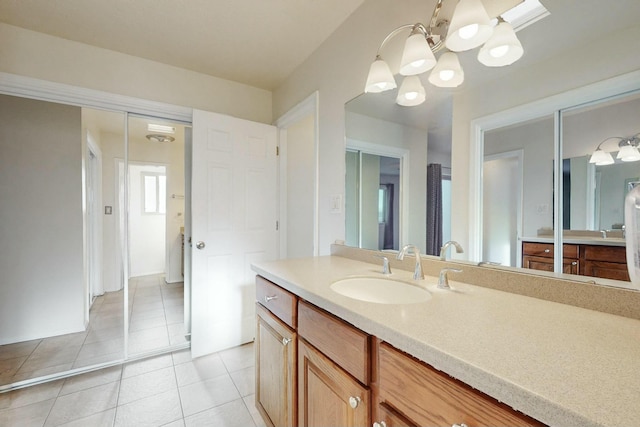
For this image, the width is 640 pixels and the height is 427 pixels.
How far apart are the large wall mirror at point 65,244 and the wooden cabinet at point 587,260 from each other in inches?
98.5

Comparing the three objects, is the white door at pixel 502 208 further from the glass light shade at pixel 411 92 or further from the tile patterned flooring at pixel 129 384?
the tile patterned flooring at pixel 129 384

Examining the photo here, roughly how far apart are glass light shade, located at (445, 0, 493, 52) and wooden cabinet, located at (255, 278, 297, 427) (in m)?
1.16

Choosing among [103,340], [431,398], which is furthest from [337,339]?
[103,340]

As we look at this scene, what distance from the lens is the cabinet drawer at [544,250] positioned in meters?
0.82

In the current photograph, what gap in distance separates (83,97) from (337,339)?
2.32 meters

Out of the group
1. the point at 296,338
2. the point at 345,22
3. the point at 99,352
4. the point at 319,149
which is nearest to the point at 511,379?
the point at 296,338

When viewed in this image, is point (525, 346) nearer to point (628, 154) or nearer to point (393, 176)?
point (628, 154)

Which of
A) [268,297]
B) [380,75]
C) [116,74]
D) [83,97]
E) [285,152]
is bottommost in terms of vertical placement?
[268,297]

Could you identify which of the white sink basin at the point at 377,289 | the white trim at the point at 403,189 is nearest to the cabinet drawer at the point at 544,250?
the white sink basin at the point at 377,289

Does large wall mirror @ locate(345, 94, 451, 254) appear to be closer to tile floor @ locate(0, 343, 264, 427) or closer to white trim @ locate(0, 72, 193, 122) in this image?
tile floor @ locate(0, 343, 264, 427)

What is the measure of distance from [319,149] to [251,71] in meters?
1.01

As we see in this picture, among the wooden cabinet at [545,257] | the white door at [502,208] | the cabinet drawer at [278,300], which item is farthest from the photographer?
the cabinet drawer at [278,300]

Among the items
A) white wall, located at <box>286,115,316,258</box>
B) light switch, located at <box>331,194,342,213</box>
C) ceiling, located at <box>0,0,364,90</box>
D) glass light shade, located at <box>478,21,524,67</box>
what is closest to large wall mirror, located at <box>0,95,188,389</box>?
ceiling, located at <box>0,0,364,90</box>

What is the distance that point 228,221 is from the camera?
88.5 inches
